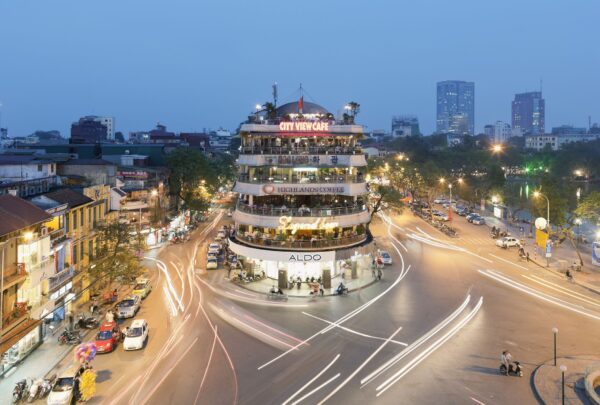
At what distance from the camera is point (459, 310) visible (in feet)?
A: 107

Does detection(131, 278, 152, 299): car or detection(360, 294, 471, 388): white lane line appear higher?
detection(131, 278, 152, 299): car

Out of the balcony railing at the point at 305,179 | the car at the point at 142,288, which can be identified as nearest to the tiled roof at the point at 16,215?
the car at the point at 142,288

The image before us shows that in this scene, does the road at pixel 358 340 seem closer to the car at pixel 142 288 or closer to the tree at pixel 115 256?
the car at pixel 142 288

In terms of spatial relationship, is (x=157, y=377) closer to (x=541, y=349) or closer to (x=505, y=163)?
(x=541, y=349)

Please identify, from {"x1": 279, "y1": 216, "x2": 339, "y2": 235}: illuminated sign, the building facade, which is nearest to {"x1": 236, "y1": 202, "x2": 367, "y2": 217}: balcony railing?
the building facade

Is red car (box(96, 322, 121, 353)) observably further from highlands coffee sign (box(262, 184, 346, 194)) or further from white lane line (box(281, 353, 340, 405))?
highlands coffee sign (box(262, 184, 346, 194))

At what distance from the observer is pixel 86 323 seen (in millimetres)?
29328

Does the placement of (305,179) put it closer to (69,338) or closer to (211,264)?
(211,264)

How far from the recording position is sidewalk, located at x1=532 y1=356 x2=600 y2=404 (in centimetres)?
2000

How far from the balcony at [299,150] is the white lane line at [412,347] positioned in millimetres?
18534

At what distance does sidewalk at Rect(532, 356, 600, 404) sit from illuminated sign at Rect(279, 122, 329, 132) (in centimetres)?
2811

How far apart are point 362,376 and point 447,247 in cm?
3739

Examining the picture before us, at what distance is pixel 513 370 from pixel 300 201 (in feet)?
83.9

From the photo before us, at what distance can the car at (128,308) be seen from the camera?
31370 millimetres
